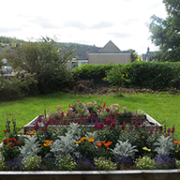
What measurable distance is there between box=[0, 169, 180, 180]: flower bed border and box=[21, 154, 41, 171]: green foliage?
0.35ft

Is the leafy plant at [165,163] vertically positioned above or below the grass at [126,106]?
above

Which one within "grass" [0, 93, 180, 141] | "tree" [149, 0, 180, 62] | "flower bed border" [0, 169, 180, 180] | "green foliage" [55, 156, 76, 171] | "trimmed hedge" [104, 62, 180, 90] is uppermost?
"tree" [149, 0, 180, 62]

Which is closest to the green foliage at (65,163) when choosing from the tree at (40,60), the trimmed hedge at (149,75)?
the tree at (40,60)

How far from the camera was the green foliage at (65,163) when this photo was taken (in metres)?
2.69

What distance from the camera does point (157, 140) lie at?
3.23m

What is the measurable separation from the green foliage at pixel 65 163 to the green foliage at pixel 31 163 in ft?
0.93

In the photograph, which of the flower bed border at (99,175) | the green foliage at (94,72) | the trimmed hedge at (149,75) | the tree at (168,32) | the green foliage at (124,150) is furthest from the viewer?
the tree at (168,32)

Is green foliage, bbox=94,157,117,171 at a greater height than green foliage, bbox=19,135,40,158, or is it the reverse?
green foliage, bbox=19,135,40,158

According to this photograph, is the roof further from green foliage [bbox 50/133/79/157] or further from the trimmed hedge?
green foliage [bbox 50/133/79/157]

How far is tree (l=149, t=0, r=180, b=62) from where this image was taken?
21.5 meters

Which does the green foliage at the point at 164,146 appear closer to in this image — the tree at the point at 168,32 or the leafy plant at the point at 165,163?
the leafy plant at the point at 165,163

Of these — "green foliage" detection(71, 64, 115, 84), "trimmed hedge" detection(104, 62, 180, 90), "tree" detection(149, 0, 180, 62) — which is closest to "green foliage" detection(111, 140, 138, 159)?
"trimmed hedge" detection(104, 62, 180, 90)

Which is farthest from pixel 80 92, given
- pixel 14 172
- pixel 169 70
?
pixel 14 172

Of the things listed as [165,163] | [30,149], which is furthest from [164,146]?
[30,149]
